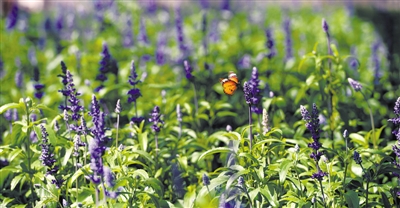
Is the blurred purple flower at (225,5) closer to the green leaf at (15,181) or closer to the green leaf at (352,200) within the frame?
the green leaf at (15,181)

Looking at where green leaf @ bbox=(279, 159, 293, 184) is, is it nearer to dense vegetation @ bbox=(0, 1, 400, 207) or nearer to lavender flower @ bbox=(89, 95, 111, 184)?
dense vegetation @ bbox=(0, 1, 400, 207)

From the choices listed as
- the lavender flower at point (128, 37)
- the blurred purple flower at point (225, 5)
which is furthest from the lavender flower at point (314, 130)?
the blurred purple flower at point (225, 5)

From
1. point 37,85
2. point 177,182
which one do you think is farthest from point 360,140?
point 37,85

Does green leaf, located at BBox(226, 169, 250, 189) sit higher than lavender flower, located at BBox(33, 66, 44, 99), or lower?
lower

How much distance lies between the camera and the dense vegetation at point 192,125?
3340 mm

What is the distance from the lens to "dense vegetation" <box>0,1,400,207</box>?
3.34 meters

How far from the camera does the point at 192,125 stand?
17.0ft

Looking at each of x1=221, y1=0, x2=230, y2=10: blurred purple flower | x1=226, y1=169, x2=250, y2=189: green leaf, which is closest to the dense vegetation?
x1=226, y1=169, x2=250, y2=189: green leaf

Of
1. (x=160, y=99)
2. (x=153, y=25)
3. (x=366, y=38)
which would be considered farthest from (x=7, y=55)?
(x=366, y=38)

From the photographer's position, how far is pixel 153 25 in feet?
33.1

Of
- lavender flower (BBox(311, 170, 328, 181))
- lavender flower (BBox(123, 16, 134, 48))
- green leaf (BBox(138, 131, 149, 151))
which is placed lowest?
lavender flower (BBox(311, 170, 328, 181))

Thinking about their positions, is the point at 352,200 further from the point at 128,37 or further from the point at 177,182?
the point at 128,37

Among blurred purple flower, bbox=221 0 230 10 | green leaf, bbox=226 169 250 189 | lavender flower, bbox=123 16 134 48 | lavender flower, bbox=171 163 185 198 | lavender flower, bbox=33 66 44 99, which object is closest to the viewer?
green leaf, bbox=226 169 250 189

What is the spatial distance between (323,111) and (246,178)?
1.55m
